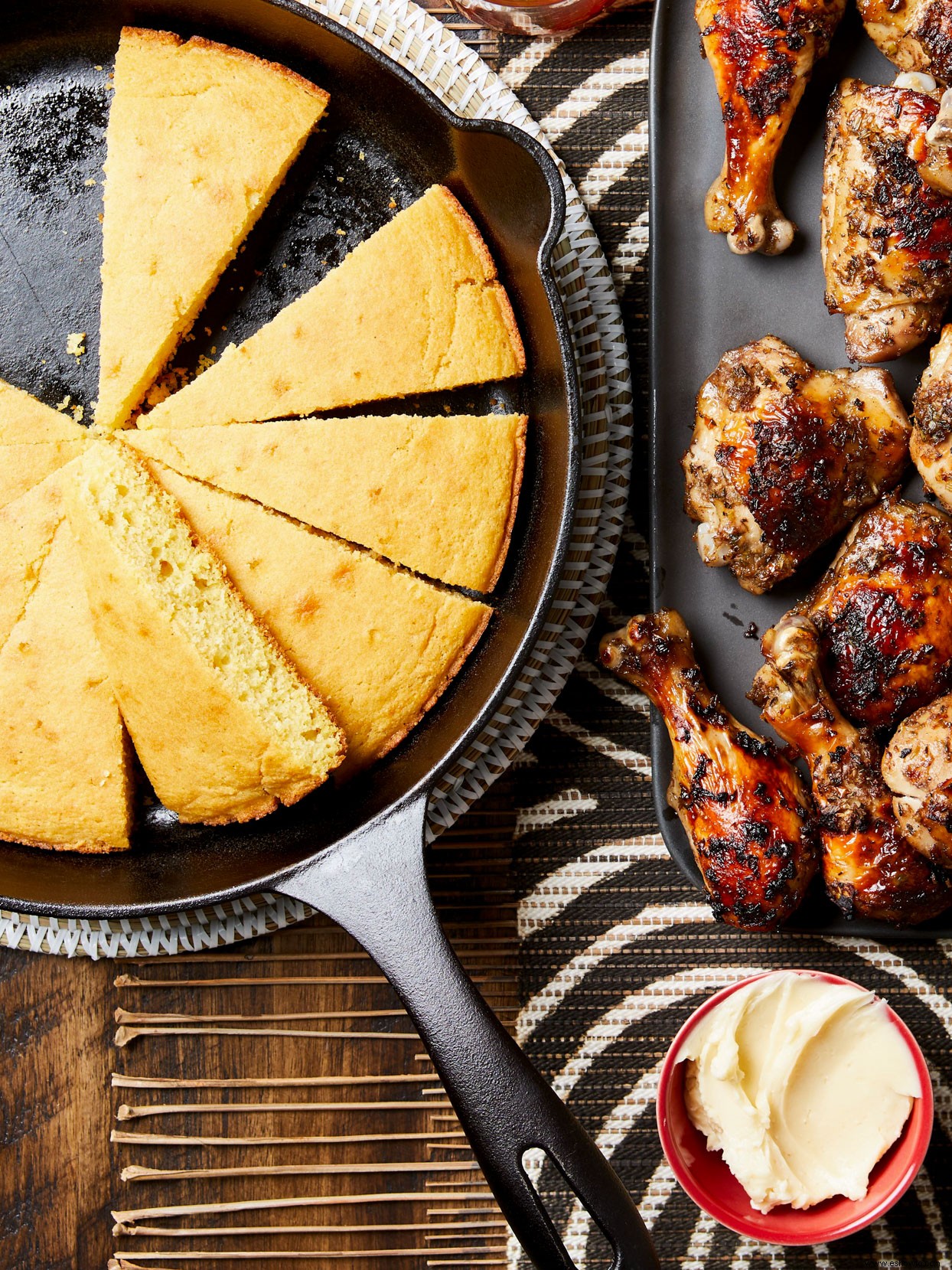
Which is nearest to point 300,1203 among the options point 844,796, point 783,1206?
point 783,1206

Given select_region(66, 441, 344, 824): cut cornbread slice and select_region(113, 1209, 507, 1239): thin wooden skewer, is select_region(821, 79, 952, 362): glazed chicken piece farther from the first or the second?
select_region(113, 1209, 507, 1239): thin wooden skewer

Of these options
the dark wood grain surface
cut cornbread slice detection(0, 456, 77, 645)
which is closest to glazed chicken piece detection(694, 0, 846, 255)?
the dark wood grain surface

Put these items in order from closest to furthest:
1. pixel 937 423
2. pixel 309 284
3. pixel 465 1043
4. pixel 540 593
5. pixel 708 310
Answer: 1. pixel 465 1043
2. pixel 540 593
3. pixel 937 423
4. pixel 708 310
5. pixel 309 284

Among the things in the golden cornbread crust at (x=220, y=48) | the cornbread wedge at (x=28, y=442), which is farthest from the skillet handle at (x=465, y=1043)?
the golden cornbread crust at (x=220, y=48)

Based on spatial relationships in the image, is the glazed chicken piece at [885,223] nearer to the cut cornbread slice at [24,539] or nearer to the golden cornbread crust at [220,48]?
the golden cornbread crust at [220,48]

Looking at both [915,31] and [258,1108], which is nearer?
[915,31]

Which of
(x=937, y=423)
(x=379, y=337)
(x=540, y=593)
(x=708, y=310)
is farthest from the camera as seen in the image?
(x=708, y=310)

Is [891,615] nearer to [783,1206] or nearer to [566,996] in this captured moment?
[566,996]
